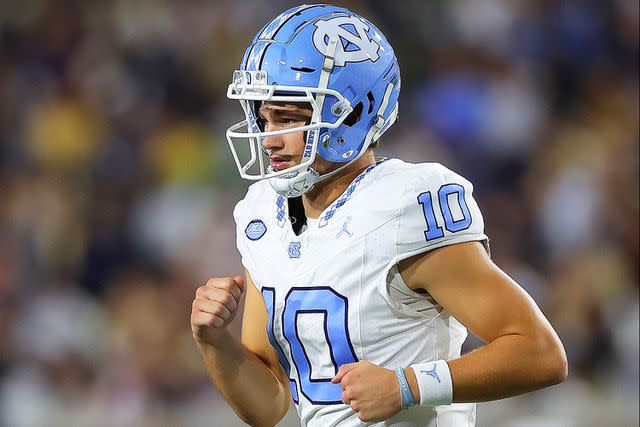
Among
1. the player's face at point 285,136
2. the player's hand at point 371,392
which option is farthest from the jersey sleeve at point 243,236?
the player's hand at point 371,392

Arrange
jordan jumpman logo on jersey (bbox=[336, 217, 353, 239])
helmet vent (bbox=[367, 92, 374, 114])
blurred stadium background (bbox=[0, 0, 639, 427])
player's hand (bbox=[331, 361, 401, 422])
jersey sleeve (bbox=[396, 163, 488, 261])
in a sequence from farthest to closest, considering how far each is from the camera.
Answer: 1. blurred stadium background (bbox=[0, 0, 639, 427])
2. helmet vent (bbox=[367, 92, 374, 114])
3. jordan jumpman logo on jersey (bbox=[336, 217, 353, 239])
4. jersey sleeve (bbox=[396, 163, 488, 261])
5. player's hand (bbox=[331, 361, 401, 422])

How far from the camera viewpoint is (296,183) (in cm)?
198

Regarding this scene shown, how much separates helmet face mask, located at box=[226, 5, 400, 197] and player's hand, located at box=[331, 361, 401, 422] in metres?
0.43

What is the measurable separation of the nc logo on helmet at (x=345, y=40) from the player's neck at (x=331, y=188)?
21 centimetres

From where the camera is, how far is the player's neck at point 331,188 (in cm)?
206

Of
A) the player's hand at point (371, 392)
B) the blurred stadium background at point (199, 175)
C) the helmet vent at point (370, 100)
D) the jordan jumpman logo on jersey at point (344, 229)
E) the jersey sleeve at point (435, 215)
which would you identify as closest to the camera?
the player's hand at point (371, 392)

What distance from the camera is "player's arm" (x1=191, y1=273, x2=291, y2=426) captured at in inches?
79.4

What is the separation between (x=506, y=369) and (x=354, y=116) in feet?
2.02

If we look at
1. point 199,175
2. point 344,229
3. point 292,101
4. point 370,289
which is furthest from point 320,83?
point 199,175

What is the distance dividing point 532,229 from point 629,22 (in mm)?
1262

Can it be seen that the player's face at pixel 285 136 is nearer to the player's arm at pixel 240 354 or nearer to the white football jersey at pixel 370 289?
the white football jersey at pixel 370 289

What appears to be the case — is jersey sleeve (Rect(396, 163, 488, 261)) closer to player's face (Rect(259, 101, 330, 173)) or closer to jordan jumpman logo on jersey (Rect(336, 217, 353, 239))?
jordan jumpman logo on jersey (Rect(336, 217, 353, 239))

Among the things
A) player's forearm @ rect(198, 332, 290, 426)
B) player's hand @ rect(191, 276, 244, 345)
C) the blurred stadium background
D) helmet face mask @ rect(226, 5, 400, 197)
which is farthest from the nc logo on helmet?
the blurred stadium background

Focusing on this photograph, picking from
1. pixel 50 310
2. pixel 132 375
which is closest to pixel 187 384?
pixel 132 375
